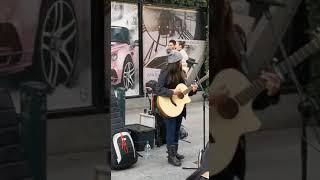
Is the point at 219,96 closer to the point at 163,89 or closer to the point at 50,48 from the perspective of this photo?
the point at 50,48

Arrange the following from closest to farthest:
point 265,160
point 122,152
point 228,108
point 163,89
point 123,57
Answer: point 265,160 < point 228,108 < point 122,152 < point 163,89 < point 123,57

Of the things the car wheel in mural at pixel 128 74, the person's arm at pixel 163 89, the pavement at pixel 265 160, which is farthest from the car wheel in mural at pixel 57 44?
the car wheel in mural at pixel 128 74

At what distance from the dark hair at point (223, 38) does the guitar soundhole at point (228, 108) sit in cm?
13

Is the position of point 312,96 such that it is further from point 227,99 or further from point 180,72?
point 180,72

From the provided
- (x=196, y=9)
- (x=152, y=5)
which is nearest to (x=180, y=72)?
(x=152, y=5)

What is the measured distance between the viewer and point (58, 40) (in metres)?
1.88

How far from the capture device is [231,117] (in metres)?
1.84

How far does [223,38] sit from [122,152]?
432 centimetres

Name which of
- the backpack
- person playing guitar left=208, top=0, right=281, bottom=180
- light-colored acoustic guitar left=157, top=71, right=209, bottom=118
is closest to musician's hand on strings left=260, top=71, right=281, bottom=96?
person playing guitar left=208, top=0, right=281, bottom=180

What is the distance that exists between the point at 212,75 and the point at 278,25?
35cm

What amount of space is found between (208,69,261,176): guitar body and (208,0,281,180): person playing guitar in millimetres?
20

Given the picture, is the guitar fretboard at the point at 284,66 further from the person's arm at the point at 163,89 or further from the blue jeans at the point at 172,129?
the blue jeans at the point at 172,129

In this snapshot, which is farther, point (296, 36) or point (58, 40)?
point (58, 40)

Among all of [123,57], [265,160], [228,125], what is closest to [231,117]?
[228,125]
